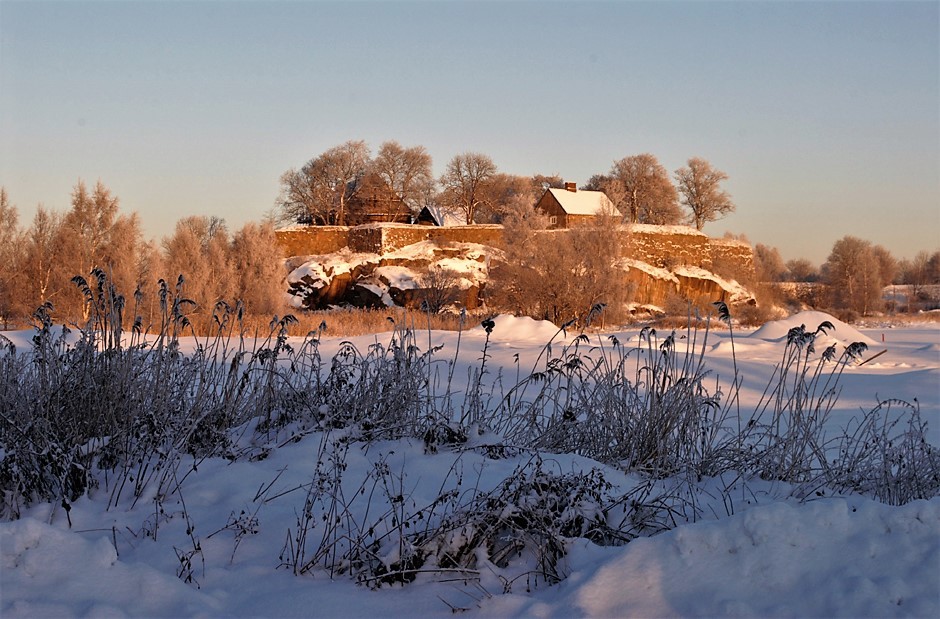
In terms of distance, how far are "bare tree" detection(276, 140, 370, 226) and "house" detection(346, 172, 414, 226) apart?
0.45 metres

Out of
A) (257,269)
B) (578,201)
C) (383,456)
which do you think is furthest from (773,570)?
(578,201)

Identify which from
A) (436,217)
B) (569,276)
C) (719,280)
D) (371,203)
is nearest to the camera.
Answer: (569,276)

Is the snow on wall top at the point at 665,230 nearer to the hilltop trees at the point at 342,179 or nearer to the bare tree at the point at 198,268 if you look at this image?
the hilltop trees at the point at 342,179

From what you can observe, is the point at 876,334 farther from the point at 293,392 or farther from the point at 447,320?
the point at 293,392

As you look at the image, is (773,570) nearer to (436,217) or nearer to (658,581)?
(658,581)

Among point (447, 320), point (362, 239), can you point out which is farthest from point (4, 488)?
point (362, 239)

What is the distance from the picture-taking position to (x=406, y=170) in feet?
160

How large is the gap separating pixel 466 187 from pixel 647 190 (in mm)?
12393

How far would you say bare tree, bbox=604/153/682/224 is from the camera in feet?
171

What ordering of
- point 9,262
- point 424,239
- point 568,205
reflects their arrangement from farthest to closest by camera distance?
point 568,205 → point 424,239 → point 9,262

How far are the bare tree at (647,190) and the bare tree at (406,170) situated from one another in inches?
479

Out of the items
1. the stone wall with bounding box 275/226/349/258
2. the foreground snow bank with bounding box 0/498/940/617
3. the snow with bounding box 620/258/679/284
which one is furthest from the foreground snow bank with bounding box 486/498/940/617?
the stone wall with bounding box 275/226/349/258

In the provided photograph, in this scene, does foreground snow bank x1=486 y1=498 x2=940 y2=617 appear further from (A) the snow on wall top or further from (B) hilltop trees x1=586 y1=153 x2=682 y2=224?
(B) hilltop trees x1=586 y1=153 x2=682 y2=224

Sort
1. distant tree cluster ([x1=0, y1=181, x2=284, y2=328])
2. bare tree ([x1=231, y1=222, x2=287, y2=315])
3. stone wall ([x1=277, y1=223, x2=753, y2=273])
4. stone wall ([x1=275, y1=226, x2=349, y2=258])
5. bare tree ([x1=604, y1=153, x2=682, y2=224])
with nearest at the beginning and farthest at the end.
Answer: distant tree cluster ([x1=0, y1=181, x2=284, y2=328]) → bare tree ([x1=231, y1=222, x2=287, y2=315]) → stone wall ([x1=277, y1=223, x2=753, y2=273]) → stone wall ([x1=275, y1=226, x2=349, y2=258]) → bare tree ([x1=604, y1=153, x2=682, y2=224])
